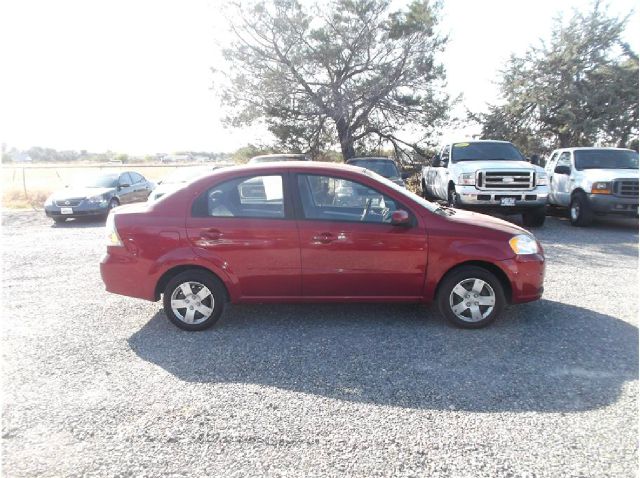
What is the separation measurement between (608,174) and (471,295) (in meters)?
8.16

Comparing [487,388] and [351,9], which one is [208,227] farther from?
[351,9]

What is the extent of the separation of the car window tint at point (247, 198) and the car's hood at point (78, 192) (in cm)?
995

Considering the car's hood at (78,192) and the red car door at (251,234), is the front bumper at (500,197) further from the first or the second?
the car's hood at (78,192)

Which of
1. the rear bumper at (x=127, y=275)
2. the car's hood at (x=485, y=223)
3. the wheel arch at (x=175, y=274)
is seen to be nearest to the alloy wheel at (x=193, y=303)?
the wheel arch at (x=175, y=274)

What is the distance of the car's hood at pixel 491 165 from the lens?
380 inches

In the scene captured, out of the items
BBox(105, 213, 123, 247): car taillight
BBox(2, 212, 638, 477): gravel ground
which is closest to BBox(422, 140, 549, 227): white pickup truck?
BBox(2, 212, 638, 477): gravel ground

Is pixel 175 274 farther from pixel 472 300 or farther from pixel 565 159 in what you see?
pixel 565 159

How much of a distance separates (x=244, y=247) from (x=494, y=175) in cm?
726

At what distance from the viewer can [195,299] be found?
4.27 meters

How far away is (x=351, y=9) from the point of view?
17109 millimetres

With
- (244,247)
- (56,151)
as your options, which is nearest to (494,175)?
(244,247)

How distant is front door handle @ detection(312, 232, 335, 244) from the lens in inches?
163

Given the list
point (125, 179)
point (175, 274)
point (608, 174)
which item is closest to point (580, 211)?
point (608, 174)

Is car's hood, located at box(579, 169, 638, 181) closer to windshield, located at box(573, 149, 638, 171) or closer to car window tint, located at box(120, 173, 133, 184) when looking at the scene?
windshield, located at box(573, 149, 638, 171)
